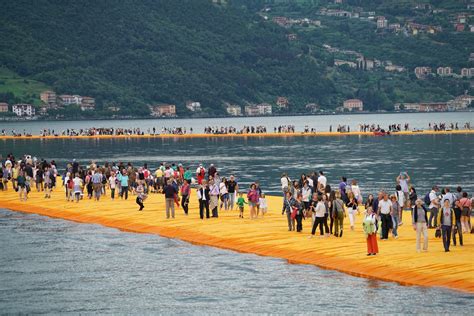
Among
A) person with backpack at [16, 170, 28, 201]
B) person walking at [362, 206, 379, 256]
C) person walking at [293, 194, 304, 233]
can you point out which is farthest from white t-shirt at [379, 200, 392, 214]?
person with backpack at [16, 170, 28, 201]

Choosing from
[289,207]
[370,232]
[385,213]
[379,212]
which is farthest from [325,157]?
[370,232]

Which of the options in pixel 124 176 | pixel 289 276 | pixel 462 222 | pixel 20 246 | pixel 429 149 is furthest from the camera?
pixel 429 149

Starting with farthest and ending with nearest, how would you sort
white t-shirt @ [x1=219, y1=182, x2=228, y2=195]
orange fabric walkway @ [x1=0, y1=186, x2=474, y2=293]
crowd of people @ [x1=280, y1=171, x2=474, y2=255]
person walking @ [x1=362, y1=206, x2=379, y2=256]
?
white t-shirt @ [x1=219, y1=182, x2=228, y2=195] → crowd of people @ [x1=280, y1=171, x2=474, y2=255] → person walking @ [x1=362, y1=206, x2=379, y2=256] → orange fabric walkway @ [x1=0, y1=186, x2=474, y2=293]

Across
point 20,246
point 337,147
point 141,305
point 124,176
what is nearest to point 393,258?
point 141,305

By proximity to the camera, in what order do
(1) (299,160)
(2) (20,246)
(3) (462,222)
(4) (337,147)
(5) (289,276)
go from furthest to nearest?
(4) (337,147), (1) (299,160), (2) (20,246), (3) (462,222), (5) (289,276)

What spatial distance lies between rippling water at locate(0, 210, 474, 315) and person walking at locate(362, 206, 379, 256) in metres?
2.07

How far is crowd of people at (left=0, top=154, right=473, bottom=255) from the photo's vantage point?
41.3 metres

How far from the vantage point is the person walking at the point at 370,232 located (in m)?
39.2

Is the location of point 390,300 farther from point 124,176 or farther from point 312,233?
point 124,176

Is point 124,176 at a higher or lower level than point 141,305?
higher

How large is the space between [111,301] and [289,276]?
6.82 m

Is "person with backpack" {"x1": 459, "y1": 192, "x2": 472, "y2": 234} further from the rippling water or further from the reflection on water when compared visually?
the reflection on water

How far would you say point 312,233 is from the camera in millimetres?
44719

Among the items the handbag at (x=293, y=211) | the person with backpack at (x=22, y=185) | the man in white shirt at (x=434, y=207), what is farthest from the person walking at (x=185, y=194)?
the person with backpack at (x=22, y=185)
